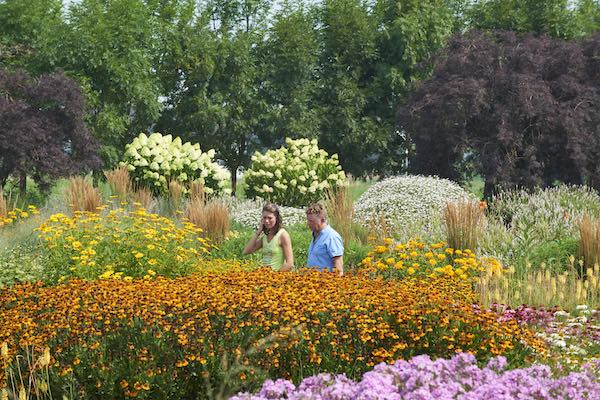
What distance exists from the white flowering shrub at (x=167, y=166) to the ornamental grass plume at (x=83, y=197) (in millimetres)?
2687

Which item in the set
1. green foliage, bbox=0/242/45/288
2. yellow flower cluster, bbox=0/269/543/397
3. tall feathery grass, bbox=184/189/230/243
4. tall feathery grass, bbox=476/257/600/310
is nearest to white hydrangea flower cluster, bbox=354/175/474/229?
tall feathery grass, bbox=184/189/230/243

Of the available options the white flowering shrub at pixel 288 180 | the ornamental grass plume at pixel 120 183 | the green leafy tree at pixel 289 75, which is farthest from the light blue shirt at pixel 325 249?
the green leafy tree at pixel 289 75

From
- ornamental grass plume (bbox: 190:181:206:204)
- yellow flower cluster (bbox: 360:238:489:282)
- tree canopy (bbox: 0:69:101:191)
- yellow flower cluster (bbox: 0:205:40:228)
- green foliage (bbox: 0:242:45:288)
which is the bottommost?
yellow flower cluster (bbox: 360:238:489:282)

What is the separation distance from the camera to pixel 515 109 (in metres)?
18.0

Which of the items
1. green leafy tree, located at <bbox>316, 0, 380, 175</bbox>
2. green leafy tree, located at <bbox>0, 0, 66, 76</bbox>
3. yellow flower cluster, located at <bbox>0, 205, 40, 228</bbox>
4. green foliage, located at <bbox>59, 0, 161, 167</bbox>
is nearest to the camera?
yellow flower cluster, located at <bbox>0, 205, 40, 228</bbox>

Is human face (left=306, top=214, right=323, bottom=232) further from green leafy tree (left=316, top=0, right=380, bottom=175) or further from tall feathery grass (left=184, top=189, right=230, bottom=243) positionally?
green leafy tree (left=316, top=0, right=380, bottom=175)

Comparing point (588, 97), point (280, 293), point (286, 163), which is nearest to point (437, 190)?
point (286, 163)

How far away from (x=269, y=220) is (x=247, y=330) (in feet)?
10.9

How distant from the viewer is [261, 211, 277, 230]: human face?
884cm

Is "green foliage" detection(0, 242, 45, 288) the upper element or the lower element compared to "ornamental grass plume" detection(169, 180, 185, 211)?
lower

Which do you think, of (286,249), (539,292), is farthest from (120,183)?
(539,292)

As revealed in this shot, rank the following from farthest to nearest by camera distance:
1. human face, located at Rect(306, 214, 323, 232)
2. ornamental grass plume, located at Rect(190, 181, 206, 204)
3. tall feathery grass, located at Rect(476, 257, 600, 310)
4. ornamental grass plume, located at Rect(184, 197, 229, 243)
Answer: ornamental grass plume, located at Rect(190, 181, 206, 204) < ornamental grass plume, located at Rect(184, 197, 229, 243) < human face, located at Rect(306, 214, 323, 232) < tall feathery grass, located at Rect(476, 257, 600, 310)

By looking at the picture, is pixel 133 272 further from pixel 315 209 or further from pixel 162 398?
Answer: pixel 162 398

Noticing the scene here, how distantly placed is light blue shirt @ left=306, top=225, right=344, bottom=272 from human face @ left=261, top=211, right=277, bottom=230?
0.49m
